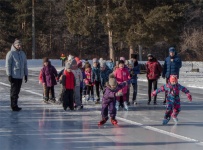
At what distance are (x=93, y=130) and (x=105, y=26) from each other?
111 feet

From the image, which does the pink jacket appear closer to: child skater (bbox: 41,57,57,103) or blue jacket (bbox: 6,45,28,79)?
child skater (bbox: 41,57,57,103)

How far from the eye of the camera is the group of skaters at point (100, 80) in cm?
1259

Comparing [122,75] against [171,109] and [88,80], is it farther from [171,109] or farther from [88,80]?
[171,109]

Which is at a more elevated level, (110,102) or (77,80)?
(77,80)

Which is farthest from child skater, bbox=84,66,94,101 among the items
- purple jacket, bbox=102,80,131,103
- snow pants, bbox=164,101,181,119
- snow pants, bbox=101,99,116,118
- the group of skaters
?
snow pants, bbox=164,101,181,119

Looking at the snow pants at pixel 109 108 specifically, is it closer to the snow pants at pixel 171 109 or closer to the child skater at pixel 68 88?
the snow pants at pixel 171 109

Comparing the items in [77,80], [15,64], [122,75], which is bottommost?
[77,80]

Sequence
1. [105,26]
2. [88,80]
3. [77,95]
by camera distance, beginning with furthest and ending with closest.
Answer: [105,26] → [88,80] → [77,95]

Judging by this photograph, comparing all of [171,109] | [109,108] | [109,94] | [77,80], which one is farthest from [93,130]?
[77,80]

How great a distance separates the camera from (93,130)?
38.5 feet

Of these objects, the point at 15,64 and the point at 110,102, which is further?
the point at 15,64

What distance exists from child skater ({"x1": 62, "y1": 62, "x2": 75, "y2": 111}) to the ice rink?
0.32 m

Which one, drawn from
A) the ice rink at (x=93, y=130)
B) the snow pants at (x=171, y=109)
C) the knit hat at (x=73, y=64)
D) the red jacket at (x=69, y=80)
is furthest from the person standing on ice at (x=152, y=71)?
the snow pants at (x=171, y=109)

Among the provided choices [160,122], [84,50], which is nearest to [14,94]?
[160,122]
